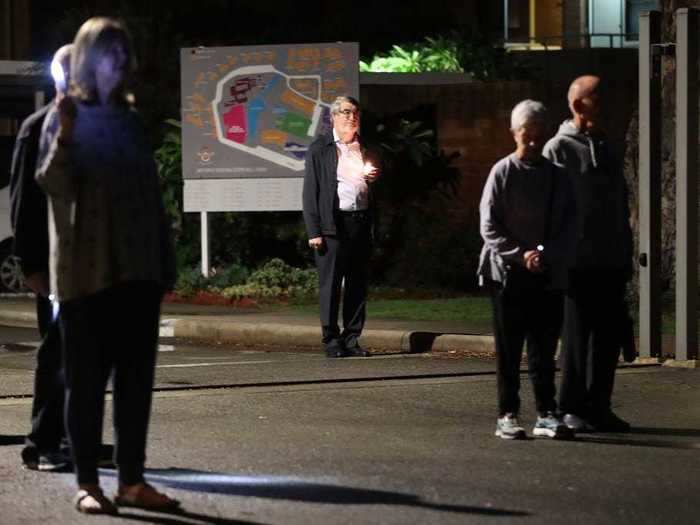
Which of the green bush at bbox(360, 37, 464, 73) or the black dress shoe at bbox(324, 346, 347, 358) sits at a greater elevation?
the green bush at bbox(360, 37, 464, 73)

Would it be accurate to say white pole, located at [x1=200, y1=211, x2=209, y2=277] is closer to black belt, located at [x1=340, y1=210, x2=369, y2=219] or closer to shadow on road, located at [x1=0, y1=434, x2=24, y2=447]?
black belt, located at [x1=340, y1=210, x2=369, y2=219]

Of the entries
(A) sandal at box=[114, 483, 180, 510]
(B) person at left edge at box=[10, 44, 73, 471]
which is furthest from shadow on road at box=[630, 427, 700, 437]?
(A) sandal at box=[114, 483, 180, 510]

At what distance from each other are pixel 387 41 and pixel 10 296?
60.0ft

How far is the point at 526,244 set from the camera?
873 centimetres

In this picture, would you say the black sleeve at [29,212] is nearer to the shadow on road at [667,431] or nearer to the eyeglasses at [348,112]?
the shadow on road at [667,431]

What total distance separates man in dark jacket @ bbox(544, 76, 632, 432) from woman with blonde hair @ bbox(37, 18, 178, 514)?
2906mm

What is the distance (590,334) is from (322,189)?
446cm

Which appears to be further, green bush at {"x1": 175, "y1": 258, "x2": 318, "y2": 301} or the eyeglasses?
green bush at {"x1": 175, "y1": 258, "x2": 318, "y2": 301}

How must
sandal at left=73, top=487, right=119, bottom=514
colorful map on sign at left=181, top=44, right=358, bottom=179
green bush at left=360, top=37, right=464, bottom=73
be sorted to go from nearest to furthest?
sandal at left=73, top=487, right=119, bottom=514 → colorful map on sign at left=181, top=44, right=358, bottom=179 → green bush at left=360, top=37, right=464, bottom=73

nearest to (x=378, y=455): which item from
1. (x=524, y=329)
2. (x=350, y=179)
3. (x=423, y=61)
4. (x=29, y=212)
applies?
(x=524, y=329)

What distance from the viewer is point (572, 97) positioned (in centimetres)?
923

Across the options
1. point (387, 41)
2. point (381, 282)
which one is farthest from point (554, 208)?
point (387, 41)

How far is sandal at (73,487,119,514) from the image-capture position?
6.90 m

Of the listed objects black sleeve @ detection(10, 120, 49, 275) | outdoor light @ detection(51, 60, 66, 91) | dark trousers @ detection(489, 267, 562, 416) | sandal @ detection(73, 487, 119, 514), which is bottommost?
sandal @ detection(73, 487, 119, 514)
